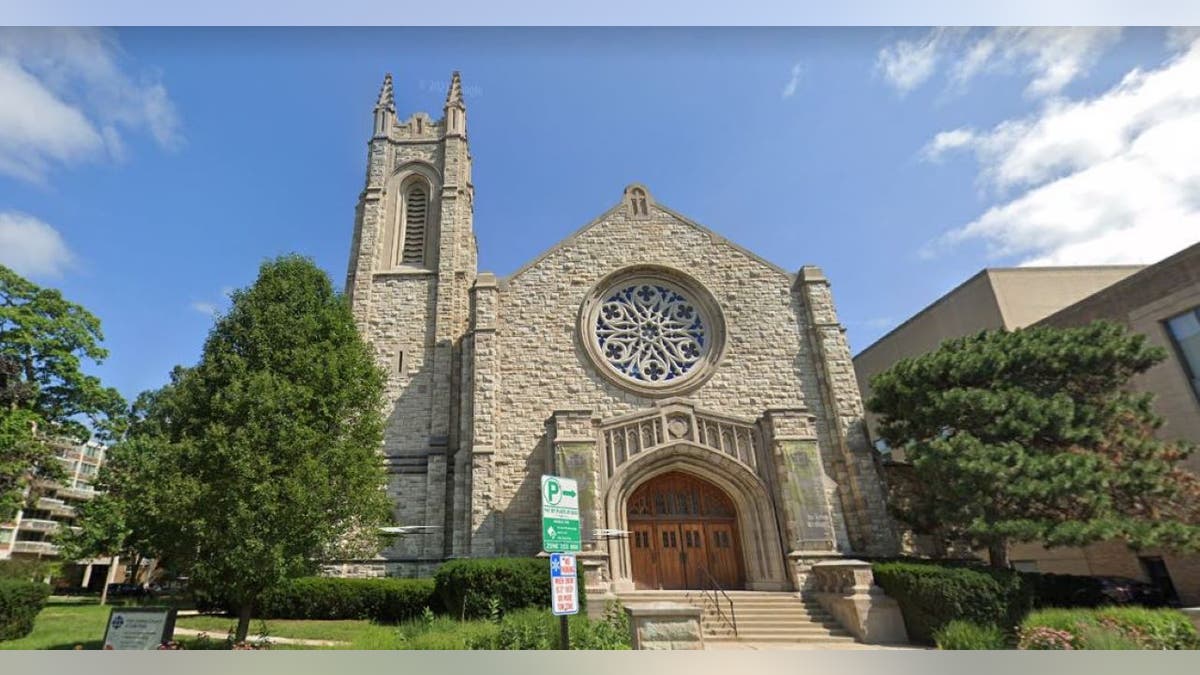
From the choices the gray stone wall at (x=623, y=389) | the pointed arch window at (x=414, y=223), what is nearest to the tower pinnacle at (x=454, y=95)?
the pointed arch window at (x=414, y=223)

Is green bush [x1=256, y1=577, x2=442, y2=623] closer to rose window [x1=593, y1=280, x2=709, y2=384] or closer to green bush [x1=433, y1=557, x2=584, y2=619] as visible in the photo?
green bush [x1=433, y1=557, x2=584, y2=619]

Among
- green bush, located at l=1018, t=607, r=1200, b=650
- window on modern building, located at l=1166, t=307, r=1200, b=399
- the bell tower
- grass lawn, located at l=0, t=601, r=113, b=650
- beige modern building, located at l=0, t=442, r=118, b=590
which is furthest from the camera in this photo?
beige modern building, located at l=0, t=442, r=118, b=590

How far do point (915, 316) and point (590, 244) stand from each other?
16.6 meters

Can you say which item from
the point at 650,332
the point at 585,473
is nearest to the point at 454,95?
the point at 650,332

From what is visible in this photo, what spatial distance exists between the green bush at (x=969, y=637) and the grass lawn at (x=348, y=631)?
241 inches

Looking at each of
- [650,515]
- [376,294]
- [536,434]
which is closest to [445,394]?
[536,434]

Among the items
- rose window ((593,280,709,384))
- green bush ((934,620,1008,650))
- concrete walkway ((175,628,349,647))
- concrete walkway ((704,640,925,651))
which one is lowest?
concrete walkway ((704,640,925,651))

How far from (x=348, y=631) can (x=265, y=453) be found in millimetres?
4351

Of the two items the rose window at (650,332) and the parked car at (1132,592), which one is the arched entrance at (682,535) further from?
the parked car at (1132,592)

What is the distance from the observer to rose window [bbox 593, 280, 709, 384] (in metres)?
17.1

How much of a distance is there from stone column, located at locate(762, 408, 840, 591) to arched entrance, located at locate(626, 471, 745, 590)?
1643mm

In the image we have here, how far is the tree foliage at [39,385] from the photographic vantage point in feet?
47.2

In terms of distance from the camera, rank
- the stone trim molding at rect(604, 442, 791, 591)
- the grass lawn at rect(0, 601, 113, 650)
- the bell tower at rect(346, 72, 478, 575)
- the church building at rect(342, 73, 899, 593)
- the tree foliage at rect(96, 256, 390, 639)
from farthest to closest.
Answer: the bell tower at rect(346, 72, 478, 575) < the church building at rect(342, 73, 899, 593) < the stone trim molding at rect(604, 442, 791, 591) < the grass lawn at rect(0, 601, 113, 650) < the tree foliage at rect(96, 256, 390, 639)

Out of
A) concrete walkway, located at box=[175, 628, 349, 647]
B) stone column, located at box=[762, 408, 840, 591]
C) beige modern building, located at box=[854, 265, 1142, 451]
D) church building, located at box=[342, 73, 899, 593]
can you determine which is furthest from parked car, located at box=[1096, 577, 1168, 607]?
concrete walkway, located at box=[175, 628, 349, 647]
